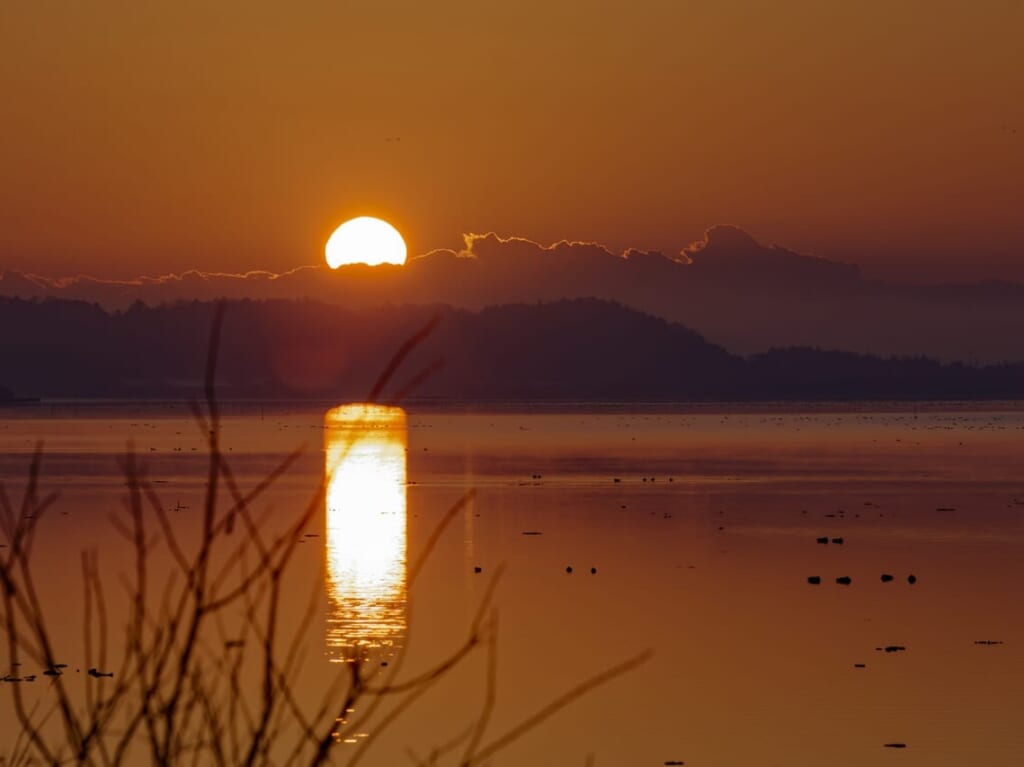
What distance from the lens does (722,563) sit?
42.2 meters

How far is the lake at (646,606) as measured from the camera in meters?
22.2

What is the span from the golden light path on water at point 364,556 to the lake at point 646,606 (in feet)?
0.46

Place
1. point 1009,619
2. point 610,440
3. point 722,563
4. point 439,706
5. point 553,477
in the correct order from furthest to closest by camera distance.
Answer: point 610,440 → point 553,477 → point 722,563 → point 1009,619 → point 439,706

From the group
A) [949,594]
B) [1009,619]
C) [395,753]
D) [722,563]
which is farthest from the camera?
[722,563]

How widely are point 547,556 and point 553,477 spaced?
126ft

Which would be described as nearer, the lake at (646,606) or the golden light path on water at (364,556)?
the lake at (646,606)

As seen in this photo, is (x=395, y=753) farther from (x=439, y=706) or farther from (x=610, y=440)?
(x=610, y=440)

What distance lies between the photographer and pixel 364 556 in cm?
4522

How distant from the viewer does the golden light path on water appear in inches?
1134

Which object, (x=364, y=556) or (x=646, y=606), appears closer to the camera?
(x=646, y=606)

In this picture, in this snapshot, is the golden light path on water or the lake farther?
the golden light path on water

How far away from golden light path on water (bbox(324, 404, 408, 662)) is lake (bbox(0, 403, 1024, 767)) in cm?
14

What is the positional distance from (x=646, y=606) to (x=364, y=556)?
1307 centimetres

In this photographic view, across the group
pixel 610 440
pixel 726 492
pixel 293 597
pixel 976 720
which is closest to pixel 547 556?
pixel 293 597
